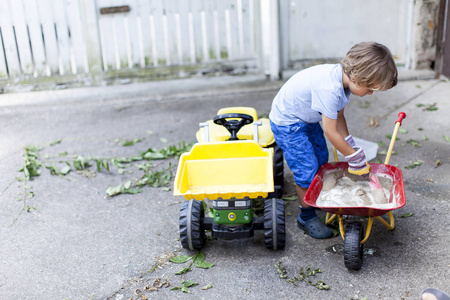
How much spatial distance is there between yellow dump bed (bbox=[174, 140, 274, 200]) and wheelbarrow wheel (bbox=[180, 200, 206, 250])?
0.15 metres

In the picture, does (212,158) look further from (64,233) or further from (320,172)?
(64,233)

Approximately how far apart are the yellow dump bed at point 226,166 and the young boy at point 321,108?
0.93 feet

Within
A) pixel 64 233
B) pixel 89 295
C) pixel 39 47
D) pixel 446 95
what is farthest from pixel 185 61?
pixel 89 295

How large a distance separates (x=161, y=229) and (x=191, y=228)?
49 centimetres

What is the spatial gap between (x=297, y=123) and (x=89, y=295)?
172 cm

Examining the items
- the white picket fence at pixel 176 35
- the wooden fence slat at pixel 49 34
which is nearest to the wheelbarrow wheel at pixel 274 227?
the white picket fence at pixel 176 35

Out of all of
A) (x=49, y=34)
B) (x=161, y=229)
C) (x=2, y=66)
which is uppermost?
(x=49, y=34)

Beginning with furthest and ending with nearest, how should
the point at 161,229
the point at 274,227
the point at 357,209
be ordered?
the point at 161,229
the point at 274,227
the point at 357,209

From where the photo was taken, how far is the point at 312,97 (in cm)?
314

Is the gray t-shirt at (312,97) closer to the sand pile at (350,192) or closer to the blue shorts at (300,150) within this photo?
the blue shorts at (300,150)

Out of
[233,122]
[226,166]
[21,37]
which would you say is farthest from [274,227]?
[21,37]

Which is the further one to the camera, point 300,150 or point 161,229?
point 161,229

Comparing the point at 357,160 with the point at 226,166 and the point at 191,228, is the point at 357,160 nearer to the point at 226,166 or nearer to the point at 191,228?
the point at 226,166

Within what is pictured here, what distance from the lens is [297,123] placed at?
3.37 meters
